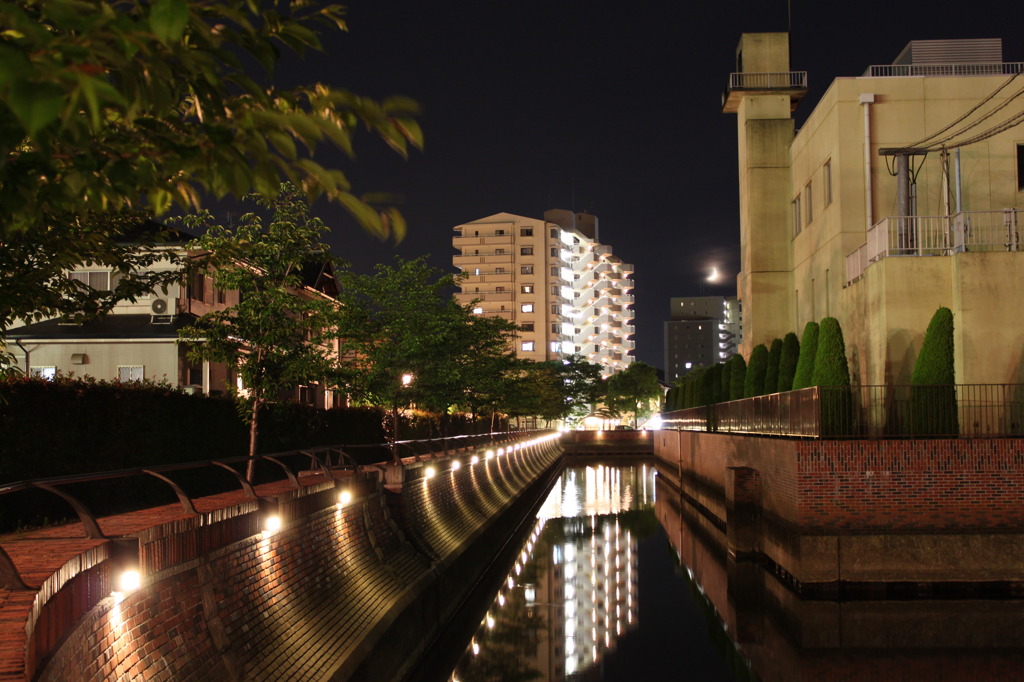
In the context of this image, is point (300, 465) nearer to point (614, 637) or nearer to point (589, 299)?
point (614, 637)

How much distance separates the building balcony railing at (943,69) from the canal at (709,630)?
1676 centimetres

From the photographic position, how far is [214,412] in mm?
18516

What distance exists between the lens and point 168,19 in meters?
2.56

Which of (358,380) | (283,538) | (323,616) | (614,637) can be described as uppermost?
(358,380)

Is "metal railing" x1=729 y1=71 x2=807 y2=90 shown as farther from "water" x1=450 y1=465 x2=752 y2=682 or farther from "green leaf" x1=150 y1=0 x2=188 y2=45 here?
"green leaf" x1=150 y1=0 x2=188 y2=45

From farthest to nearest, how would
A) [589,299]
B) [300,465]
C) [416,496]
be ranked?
[589,299], [300,465], [416,496]

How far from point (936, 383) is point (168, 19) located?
18701mm

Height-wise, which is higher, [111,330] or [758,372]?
[111,330]

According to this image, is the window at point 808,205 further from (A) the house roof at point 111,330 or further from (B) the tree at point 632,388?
(B) the tree at point 632,388

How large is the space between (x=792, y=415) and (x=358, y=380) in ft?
29.7

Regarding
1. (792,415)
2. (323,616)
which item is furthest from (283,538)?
(792,415)

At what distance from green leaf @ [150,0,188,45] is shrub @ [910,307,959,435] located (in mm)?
17546

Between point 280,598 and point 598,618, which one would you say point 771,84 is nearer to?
point 598,618

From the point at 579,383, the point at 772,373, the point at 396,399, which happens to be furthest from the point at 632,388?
the point at 396,399
